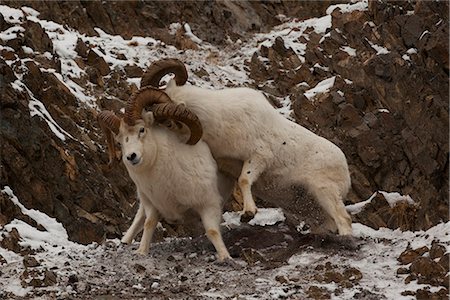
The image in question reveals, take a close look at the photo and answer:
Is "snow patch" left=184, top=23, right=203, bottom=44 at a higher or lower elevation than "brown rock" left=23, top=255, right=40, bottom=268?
higher

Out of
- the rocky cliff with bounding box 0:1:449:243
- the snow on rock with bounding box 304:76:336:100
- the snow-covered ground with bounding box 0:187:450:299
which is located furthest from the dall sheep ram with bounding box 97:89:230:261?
the snow on rock with bounding box 304:76:336:100

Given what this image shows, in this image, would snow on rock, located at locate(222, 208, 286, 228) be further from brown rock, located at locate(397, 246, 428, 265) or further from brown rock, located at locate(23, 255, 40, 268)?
brown rock, located at locate(23, 255, 40, 268)

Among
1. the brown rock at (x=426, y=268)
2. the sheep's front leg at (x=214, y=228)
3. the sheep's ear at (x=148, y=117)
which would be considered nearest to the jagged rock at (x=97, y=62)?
the sheep's ear at (x=148, y=117)

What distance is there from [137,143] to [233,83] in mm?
15555

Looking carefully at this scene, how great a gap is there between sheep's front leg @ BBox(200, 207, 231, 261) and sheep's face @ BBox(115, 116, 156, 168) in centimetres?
105

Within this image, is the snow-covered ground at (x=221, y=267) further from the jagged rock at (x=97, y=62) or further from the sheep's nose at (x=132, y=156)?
the jagged rock at (x=97, y=62)

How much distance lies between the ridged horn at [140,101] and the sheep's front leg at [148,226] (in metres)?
1.31

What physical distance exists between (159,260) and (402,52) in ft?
56.0

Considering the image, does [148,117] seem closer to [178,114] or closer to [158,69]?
[178,114]

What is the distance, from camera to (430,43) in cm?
2508

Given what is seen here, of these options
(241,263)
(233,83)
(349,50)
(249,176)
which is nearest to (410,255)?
(241,263)

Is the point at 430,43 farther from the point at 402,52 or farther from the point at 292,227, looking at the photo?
the point at 292,227

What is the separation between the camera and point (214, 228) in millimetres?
10594

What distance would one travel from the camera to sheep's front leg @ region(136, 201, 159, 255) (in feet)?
35.0
